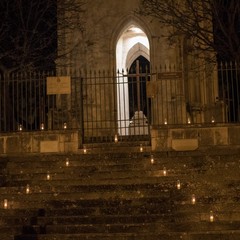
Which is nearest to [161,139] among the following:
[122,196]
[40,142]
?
[40,142]

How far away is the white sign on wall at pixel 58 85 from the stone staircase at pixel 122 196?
2.45m

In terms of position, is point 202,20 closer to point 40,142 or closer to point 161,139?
point 161,139

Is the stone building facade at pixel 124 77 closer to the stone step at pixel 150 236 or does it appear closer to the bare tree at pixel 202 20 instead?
the bare tree at pixel 202 20

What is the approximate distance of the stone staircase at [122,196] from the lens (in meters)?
10.6

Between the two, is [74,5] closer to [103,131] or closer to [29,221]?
[103,131]

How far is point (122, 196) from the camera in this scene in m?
12.1

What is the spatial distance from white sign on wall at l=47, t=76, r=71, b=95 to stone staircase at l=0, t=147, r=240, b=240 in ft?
8.03

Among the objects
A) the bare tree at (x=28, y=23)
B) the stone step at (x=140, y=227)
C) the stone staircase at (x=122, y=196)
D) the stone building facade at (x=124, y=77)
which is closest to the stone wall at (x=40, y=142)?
the stone staircase at (x=122, y=196)

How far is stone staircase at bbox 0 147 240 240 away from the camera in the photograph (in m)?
10.6

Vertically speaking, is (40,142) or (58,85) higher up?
(58,85)

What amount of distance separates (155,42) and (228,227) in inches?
431

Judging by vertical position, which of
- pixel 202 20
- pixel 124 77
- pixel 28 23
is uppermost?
pixel 28 23

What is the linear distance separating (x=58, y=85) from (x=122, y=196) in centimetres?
570

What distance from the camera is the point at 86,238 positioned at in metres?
10.4
